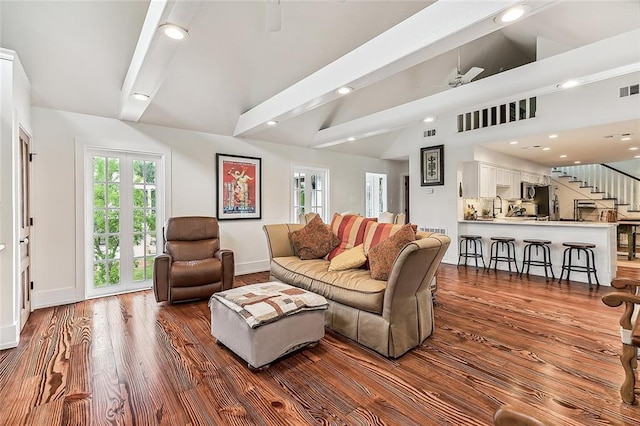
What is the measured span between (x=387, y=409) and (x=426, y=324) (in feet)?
3.36

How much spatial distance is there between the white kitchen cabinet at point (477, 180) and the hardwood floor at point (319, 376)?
125 inches

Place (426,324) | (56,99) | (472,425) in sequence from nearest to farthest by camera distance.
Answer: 1. (472,425)
2. (426,324)
3. (56,99)

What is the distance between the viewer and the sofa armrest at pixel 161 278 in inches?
139

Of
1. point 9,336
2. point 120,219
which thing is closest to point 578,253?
point 120,219

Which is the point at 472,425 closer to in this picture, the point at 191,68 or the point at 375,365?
the point at 375,365

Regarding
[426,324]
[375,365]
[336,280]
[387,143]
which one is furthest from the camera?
[387,143]

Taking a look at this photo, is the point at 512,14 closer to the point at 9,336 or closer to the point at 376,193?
the point at 9,336

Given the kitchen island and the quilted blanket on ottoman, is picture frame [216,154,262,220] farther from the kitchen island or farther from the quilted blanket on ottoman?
the kitchen island

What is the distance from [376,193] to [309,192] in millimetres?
2285

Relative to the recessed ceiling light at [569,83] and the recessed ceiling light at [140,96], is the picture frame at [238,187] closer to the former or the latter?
the recessed ceiling light at [140,96]

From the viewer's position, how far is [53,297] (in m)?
3.66

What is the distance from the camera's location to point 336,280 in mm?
2789

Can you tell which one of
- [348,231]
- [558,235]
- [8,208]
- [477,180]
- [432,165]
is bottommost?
[558,235]

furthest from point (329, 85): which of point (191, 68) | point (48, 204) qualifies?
point (48, 204)
